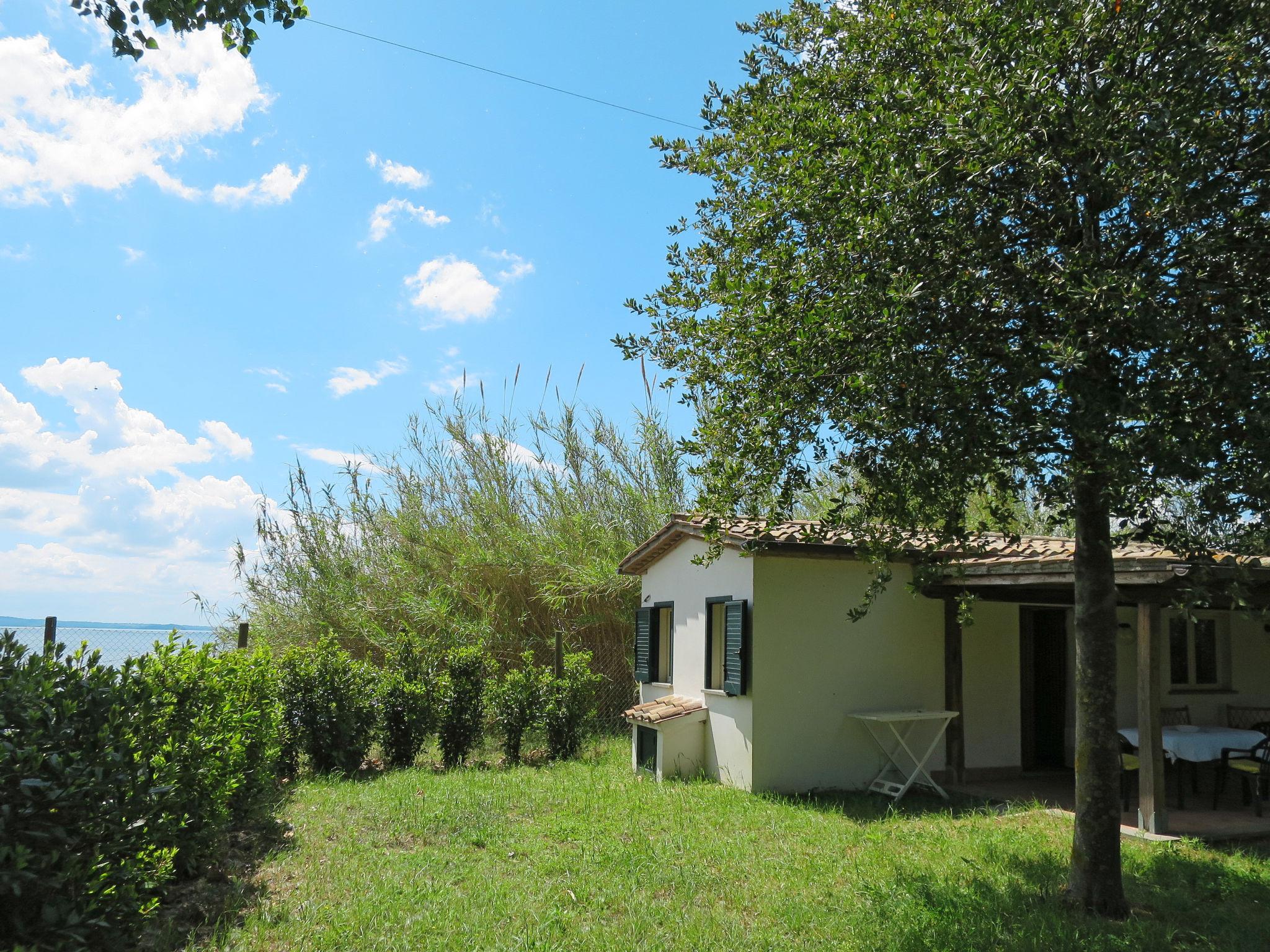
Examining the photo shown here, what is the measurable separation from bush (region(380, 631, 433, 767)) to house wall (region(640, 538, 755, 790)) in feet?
9.56

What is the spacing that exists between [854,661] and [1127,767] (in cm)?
271

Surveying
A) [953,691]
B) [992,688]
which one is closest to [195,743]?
[953,691]

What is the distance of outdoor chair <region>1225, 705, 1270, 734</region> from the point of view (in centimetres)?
1027

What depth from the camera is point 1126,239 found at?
4.50 metres

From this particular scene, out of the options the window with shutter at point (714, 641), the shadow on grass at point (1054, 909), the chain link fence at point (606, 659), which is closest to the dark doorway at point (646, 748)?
the window with shutter at point (714, 641)

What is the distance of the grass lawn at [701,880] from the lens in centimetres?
473

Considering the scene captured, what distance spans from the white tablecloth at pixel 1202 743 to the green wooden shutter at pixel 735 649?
3.86 meters

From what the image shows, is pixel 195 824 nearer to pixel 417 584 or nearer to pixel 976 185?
pixel 976 185

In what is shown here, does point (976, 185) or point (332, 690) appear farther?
point (332, 690)

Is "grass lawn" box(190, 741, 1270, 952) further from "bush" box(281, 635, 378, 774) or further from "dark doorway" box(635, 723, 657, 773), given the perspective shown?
"bush" box(281, 635, 378, 774)

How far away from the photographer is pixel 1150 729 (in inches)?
283

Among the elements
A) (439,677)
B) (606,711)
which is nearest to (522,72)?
(439,677)

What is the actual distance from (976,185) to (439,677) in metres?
8.37

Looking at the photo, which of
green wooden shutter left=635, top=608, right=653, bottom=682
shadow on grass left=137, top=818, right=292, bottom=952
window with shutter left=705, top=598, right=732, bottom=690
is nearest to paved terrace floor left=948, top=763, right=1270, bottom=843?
window with shutter left=705, top=598, right=732, bottom=690
